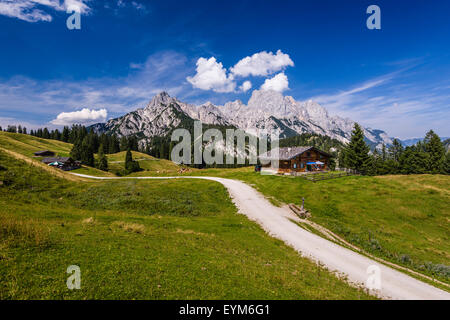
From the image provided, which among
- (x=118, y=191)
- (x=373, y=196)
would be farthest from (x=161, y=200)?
(x=373, y=196)

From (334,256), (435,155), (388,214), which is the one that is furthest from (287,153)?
(435,155)

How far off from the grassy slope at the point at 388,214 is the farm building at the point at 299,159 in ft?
54.8

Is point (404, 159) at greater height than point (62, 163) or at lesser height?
greater

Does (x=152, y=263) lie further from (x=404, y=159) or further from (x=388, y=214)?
(x=404, y=159)

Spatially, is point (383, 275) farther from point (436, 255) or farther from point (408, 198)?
point (408, 198)

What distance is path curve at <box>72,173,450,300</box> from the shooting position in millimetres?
12461

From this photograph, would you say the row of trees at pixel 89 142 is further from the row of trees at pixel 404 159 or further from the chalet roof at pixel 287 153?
the row of trees at pixel 404 159

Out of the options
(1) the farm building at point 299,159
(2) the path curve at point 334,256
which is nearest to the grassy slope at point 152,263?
(2) the path curve at point 334,256

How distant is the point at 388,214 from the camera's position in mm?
30375

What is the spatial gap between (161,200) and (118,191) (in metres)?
11.1

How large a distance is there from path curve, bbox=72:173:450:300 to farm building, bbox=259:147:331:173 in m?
34.6

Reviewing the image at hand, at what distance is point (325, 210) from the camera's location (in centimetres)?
3209

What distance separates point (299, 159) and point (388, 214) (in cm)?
3524
